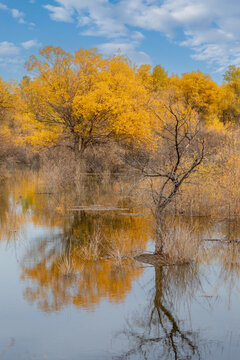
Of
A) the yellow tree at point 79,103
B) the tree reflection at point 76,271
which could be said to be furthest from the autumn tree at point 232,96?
the tree reflection at point 76,271

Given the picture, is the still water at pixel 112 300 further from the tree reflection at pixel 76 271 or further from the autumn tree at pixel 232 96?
the autumn tree at pixel 232 96

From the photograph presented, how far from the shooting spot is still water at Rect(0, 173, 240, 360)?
20.9 feet

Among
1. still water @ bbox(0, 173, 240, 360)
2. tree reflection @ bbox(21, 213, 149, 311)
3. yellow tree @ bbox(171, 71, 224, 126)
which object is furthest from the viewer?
yellow tree @ bbox(171, 71, 224, 126)

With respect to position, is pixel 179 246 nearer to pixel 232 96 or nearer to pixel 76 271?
pixel 76 271

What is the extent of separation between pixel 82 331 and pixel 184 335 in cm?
160

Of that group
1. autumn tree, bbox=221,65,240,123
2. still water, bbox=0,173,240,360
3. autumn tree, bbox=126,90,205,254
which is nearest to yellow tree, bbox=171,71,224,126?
autumn tree, bbox=221,65,240,123

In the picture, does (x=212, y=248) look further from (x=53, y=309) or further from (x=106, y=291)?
(x=53, y=309)

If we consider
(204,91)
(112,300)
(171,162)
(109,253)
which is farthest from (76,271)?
(204,91)

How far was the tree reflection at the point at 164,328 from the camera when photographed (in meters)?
6.23

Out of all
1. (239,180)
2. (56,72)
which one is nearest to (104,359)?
(239,180)

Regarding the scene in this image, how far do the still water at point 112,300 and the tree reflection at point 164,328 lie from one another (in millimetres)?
14

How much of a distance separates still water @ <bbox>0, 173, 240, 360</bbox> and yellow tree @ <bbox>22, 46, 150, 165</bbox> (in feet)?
43.2

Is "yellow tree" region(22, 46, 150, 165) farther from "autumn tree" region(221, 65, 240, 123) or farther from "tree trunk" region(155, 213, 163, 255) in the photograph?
"autumn tree" region(221, 65, 240, 123)

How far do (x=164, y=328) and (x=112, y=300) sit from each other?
4.46 ft
